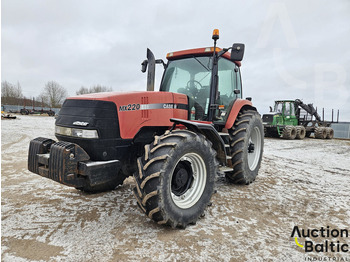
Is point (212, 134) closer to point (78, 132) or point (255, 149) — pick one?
point (78, 132)

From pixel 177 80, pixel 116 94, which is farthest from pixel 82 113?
pixel 177 80

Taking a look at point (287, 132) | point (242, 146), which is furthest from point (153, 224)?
point (287, 132)

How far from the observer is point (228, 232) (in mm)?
2646

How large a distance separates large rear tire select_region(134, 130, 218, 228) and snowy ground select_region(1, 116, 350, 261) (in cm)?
24

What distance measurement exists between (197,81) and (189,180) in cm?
183

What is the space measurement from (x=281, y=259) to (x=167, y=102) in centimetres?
229

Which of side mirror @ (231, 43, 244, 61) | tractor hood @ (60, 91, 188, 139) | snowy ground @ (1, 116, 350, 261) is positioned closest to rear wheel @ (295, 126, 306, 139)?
snowy ground @ (1, 116, 350, 261)

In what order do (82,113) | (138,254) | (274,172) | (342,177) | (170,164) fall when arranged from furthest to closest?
(274,172) → (342,177) → (82,113) → (170,164) → (138,254)

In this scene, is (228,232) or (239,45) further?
(239,45)

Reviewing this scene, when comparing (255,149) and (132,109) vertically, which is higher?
(132,109)

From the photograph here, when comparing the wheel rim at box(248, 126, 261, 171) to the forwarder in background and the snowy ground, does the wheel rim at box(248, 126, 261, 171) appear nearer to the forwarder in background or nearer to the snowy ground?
the snowy ground

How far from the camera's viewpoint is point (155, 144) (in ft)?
8.52

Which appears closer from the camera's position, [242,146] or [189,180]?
[189,180]

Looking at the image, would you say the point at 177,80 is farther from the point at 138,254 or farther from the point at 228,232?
the point at 138,254
